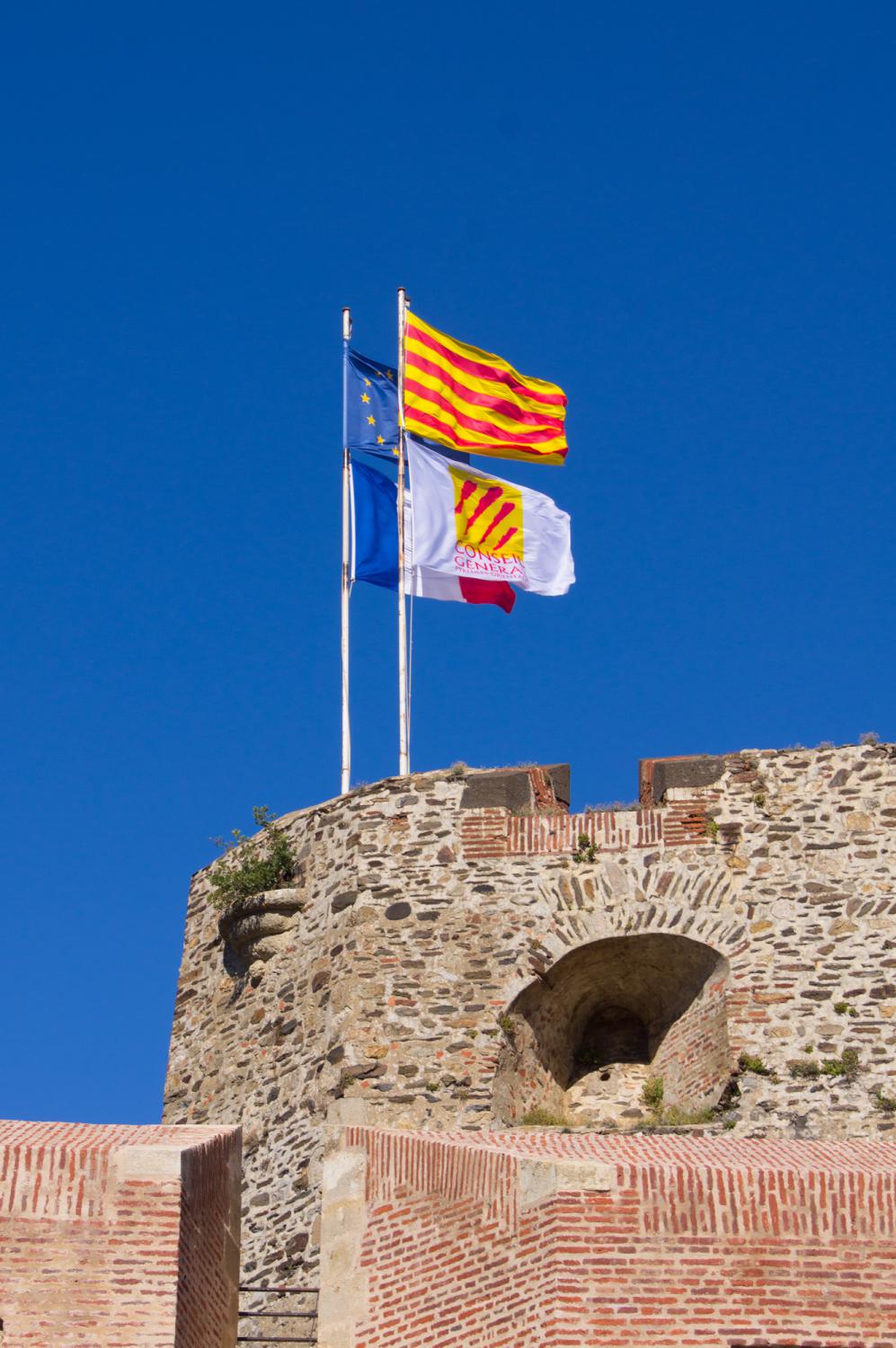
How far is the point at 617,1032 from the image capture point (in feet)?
82.8

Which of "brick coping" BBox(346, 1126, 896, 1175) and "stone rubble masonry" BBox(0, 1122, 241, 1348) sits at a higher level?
"brick coping" BBox(346, 1126, 896, 1175)

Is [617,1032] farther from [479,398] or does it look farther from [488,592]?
[479,398]

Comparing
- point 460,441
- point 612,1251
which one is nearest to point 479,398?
point 460,441

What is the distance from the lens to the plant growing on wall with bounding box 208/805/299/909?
84.9 feet

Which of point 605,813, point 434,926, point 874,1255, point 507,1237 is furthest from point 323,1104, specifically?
point 874,1255

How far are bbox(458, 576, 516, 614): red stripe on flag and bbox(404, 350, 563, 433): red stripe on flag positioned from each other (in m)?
2.16

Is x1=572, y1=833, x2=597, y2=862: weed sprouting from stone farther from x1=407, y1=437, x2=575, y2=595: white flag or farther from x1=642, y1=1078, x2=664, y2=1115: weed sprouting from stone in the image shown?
x1=407, y1=437, x2=575, y2=595: white flag

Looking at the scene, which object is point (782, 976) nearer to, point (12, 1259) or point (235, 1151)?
point (235, 1151)

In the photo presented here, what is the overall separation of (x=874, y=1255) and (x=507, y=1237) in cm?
244

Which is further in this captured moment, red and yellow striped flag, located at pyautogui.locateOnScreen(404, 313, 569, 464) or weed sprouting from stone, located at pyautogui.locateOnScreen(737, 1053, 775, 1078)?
red and yellow striped flag, located at pyautogui.locateOnScreen(404, 313, 569, 464)

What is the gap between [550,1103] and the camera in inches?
958

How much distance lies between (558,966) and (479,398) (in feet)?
26.7

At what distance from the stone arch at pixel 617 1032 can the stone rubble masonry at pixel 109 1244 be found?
18.1 ft

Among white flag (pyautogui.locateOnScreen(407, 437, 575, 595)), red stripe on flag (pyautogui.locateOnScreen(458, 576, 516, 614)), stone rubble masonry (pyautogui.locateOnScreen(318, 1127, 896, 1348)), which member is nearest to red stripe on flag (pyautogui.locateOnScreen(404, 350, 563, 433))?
white flag (pyautogui.locateOnScreen(407, 437, 575, 595))
